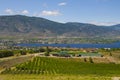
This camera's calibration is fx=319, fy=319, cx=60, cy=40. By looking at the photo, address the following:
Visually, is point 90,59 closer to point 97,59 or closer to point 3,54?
point 97,59

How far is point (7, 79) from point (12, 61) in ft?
218

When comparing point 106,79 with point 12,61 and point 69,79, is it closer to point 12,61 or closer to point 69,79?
point 69,79

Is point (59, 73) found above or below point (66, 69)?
above

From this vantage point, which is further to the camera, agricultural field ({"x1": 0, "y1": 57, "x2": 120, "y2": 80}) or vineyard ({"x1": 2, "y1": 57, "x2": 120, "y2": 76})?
vineyard ({"x1": 2, "y1": 57, "x2": 120, "y2": 76})

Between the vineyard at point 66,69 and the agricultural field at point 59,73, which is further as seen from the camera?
the vineyard at point 66,69

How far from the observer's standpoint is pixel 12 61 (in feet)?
476

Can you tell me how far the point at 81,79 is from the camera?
79125mm

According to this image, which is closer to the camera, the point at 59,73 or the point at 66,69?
the point at 59,73

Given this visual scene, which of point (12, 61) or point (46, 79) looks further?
point (12, 61)

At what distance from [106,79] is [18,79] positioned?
21564mm

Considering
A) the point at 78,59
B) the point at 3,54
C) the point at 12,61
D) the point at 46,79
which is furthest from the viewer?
the point at 3,54

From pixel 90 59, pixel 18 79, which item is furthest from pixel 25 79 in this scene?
pixel 90 59

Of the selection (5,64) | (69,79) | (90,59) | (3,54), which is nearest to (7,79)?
(69,79)

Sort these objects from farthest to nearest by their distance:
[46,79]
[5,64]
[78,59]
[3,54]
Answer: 1. [3,54]
2. [78,59]
3. [5,64]
4. [46,79]
